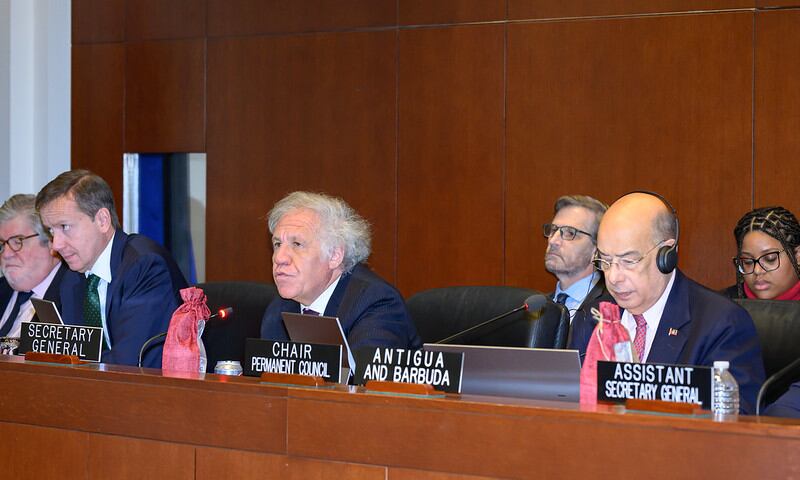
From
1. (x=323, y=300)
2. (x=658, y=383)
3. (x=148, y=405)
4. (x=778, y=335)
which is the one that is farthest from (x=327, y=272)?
(x=658, y=383)

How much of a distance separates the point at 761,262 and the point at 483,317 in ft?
4.15

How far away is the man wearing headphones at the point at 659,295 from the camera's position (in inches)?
92.1

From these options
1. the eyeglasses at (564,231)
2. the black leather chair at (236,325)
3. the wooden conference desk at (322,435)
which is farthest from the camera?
the eyeglasses at (564,231)

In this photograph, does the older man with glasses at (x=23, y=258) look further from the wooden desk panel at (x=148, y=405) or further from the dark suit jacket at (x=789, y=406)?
the dark suit jacket at (x=789, y=406)

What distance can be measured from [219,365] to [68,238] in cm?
110

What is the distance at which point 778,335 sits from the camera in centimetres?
255

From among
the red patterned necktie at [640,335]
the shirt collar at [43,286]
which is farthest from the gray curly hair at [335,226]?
the shirt collar at [43,286]

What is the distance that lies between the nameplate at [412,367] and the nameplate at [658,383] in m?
0.28

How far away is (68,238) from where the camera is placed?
3.24 metres

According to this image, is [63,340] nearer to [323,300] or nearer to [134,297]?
[134,297]

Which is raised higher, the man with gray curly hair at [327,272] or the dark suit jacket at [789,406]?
the man with gray curly hair at [327,272]

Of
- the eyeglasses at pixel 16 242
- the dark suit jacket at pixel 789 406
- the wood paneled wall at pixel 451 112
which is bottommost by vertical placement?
the dark suit jacket at pixel 789 406

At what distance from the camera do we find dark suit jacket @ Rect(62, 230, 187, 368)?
9.87 ft

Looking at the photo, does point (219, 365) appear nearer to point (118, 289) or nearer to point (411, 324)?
point (411, 324)
